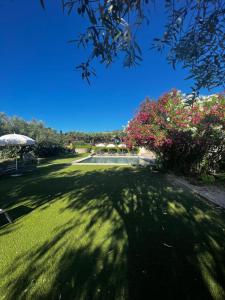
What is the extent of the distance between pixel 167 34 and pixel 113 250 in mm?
3693

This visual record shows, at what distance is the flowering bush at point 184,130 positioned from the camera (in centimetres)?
889

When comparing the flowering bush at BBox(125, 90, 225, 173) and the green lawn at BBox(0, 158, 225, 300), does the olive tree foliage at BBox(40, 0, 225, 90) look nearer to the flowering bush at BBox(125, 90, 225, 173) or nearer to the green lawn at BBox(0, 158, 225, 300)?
the green lawn at BBox(0, 158, 225, 300)

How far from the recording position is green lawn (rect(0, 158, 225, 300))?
7.82 ft

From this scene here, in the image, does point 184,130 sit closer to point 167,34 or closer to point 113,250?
point 167,34

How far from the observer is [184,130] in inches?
364

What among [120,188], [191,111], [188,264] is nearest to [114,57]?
[188,264]

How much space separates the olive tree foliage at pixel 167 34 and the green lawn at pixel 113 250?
2822mm

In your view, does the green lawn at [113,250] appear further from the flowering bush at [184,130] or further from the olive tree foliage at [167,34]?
the flowering bush at [184,130]

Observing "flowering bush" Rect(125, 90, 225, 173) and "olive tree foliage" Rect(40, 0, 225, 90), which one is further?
"flowering bush" Rect(125, 90, 225, 173)

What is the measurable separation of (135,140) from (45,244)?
938 cm

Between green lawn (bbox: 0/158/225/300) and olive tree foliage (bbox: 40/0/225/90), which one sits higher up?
olive tree foliage (bbox: 40/0/225/90)

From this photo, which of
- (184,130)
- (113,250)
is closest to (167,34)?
(113,250)

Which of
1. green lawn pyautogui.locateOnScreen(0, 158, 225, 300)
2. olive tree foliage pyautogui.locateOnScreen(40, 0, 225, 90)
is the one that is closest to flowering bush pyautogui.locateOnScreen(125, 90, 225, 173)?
green lawn pyautogui.locateOnScreen(0, 158, 225, 300)

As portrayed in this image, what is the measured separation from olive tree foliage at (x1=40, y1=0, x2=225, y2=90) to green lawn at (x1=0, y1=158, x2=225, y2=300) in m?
2.82
